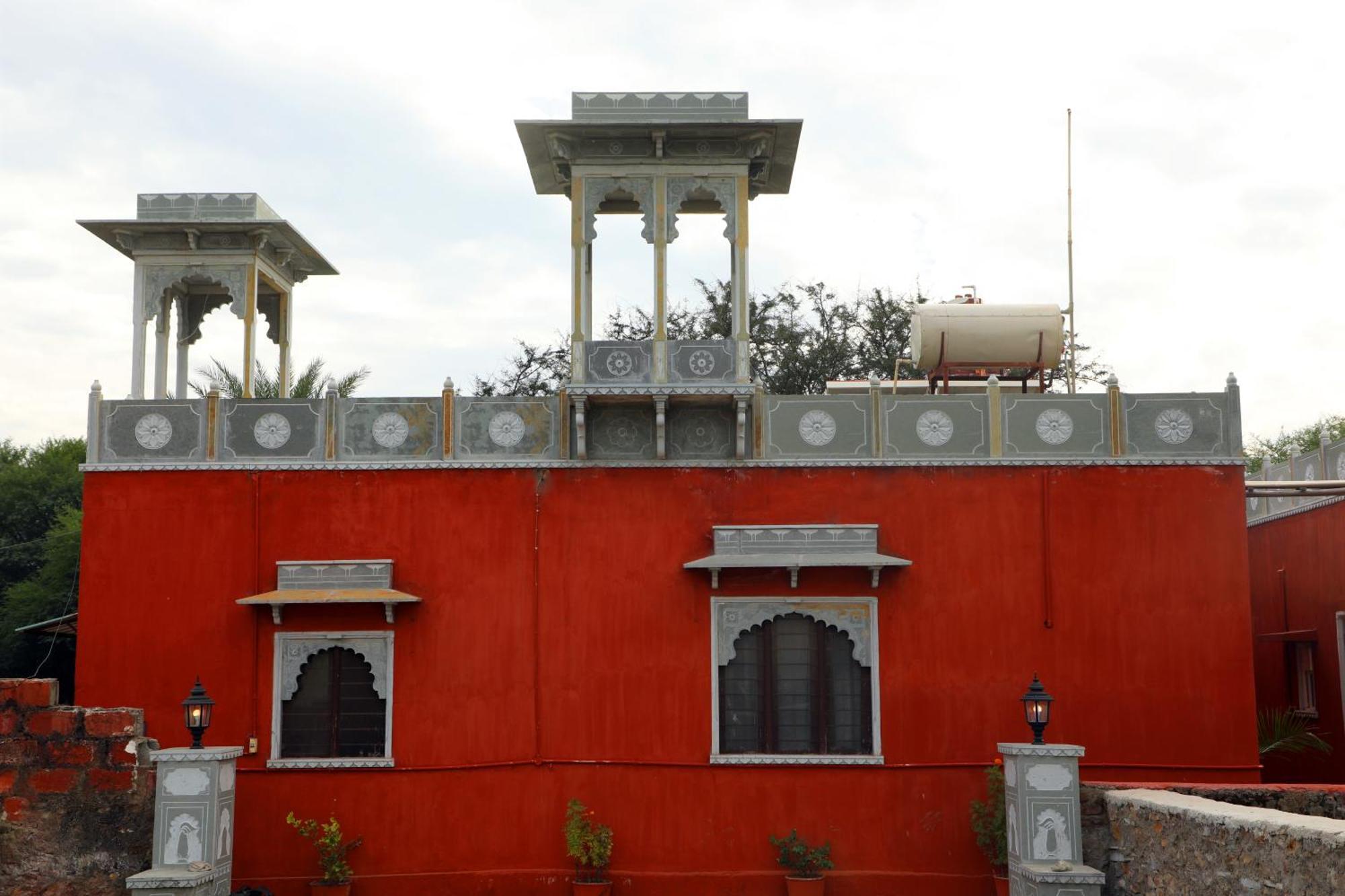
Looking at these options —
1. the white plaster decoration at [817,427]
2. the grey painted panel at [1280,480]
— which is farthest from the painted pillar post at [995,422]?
the grey painted panel at [1280,480]

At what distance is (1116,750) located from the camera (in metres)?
14.8

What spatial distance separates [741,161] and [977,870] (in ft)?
26.0

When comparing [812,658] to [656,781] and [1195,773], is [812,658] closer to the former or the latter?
[656,781]

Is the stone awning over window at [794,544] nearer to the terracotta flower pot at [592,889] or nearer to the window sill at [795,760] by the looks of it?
the window sill at [795,760]

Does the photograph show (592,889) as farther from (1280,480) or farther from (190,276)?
(1280,480)

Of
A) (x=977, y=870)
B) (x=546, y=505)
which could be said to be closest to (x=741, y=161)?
(x=546, y=505)

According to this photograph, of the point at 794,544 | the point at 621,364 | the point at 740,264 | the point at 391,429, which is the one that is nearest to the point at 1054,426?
the point at 794,544

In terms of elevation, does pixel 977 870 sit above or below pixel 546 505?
below

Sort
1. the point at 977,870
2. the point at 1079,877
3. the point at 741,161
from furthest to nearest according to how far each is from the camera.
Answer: the point at 741,161, the point at 977,870, the point at 1079,877

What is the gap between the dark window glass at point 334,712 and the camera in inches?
594

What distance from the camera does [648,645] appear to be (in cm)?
1520

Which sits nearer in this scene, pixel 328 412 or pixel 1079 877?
pixel 1079 877

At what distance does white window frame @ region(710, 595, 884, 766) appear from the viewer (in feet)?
48.7

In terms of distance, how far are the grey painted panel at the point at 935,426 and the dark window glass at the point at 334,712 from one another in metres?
6.13
